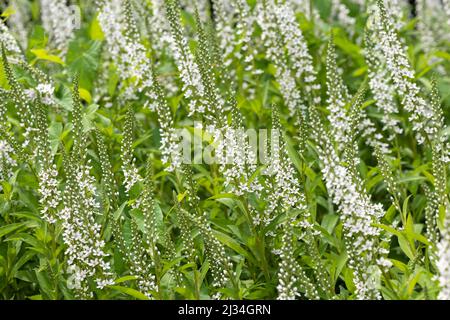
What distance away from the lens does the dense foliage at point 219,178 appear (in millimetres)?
5023

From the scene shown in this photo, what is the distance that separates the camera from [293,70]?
24.9 feet

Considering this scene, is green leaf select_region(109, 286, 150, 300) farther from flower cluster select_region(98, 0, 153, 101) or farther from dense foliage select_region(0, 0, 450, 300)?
flower cluster select_region(98, 0, 153, 101)

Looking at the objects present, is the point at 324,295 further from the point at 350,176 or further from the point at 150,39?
the point at 150,39

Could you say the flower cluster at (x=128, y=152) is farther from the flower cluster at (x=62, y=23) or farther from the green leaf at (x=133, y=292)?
the flower cluster at (x=62, y=23)

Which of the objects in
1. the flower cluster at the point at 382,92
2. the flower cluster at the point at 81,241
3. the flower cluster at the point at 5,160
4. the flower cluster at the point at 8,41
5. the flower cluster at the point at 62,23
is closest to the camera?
the flower cluster at the point at 81,241

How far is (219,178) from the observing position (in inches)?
240

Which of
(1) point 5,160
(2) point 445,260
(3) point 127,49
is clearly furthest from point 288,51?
(2) point 445,260

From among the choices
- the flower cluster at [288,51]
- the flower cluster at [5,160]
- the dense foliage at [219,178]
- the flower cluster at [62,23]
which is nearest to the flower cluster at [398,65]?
the dense foliage at [219,178]

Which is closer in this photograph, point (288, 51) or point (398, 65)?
point (398, 65)

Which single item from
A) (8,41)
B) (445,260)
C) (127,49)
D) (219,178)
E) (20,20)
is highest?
(20,20)

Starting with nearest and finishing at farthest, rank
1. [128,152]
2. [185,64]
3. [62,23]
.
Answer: [128,152], [185,64], [62,23]

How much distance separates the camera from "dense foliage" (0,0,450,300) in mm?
5023

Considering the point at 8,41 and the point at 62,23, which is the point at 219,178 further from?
the point at 62,23

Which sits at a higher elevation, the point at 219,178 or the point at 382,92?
the point at 382,92
